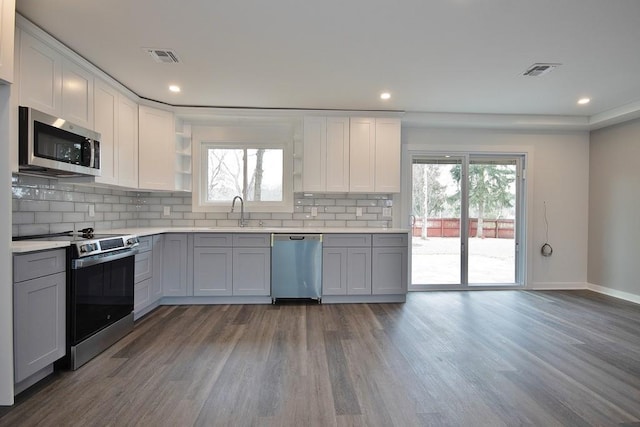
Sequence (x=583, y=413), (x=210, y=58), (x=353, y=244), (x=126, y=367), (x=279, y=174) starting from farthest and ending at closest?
(x=279, y=174)
(x=353, y=244)
(x=210, y=58)
(x=126, y=367)
(x=583, y=413)

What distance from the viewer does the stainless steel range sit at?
2238mm

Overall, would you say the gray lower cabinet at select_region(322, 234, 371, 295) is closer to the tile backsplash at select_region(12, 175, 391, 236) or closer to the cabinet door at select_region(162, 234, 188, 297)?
the tile backsplash at select_region(12, 175, 391, 236)

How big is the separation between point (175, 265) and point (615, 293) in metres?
5.70

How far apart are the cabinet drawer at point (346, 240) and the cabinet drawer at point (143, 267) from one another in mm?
1930

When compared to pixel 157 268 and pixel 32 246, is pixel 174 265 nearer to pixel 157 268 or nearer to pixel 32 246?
pixel 157 268

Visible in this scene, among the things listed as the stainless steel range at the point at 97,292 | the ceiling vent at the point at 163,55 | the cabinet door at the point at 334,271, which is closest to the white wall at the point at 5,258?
the stainless steel range at the point at 97,292

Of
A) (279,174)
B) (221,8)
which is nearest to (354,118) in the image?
(279,174)

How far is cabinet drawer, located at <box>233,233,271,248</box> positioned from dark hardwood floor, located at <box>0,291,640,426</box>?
2.57ft

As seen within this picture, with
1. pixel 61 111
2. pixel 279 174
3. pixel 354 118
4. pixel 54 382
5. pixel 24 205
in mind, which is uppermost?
pixel 354 118

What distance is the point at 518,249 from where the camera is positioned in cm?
470

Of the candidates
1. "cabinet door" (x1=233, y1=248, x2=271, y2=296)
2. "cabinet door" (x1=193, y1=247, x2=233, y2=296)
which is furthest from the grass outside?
"cabinet door" (x1=193, y1=247, x2=233, y2=296)

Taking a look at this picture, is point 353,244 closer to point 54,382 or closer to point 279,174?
point 279,174

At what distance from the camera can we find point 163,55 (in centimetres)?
273

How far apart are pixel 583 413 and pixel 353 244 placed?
2470 mm
